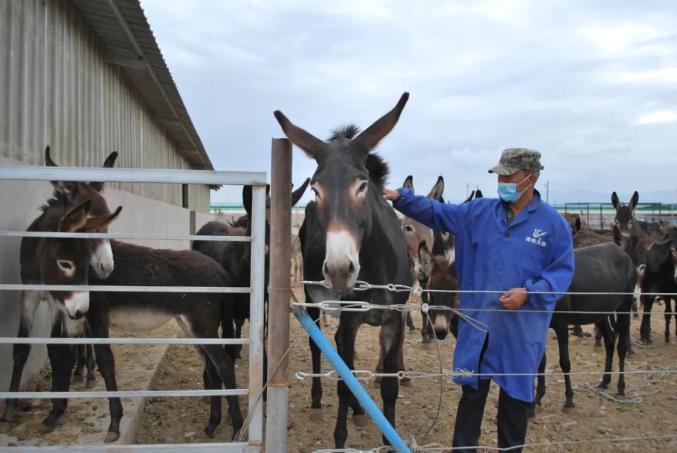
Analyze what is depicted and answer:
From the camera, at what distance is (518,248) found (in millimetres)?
2846

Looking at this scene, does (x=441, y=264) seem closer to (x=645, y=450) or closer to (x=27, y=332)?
(x=645, y=450)

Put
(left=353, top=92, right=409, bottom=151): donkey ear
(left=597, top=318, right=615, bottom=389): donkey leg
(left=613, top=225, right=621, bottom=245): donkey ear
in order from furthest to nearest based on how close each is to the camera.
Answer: (left=613, top=225, right=621, bottom=245): donkey ear
(left=597, top=318, right=615, bottom=389): donkey leg
(left=353, top=92, right=409, bottom=151): donkey ear

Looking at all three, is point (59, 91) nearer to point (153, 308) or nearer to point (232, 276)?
point (232, 276)

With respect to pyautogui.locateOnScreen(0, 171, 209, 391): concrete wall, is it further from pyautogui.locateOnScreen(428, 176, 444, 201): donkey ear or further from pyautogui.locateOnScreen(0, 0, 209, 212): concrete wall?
pyautogui.locateOnScreen(428, 176, 444, 201): donkey ear

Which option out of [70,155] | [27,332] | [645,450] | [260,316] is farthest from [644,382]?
[70,155]

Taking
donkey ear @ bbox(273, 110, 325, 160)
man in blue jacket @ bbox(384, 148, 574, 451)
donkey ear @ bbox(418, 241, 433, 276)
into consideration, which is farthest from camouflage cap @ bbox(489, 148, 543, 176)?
donkey ear @ bbox(418, 241, 433, 276)

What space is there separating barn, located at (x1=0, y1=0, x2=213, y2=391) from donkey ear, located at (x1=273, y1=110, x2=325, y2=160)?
2.80 metres

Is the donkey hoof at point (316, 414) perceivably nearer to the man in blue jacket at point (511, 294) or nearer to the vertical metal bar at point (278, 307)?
the man in blue jacket at point (511, 294)

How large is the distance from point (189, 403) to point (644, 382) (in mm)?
5927

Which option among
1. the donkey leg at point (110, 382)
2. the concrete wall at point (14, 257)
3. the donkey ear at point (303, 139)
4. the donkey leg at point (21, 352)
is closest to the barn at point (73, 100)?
the concrete wall at point (14, 257)

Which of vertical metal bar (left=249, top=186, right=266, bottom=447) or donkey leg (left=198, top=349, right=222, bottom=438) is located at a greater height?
vertical metal bar (left=249, top=186, right=266, bottom=447)

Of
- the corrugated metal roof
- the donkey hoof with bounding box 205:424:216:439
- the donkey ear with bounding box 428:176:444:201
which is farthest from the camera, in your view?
the donkey ear with bounding box 428:176:444:201

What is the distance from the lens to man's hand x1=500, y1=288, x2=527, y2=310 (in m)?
2.68

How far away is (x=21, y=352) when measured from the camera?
4230 mm
